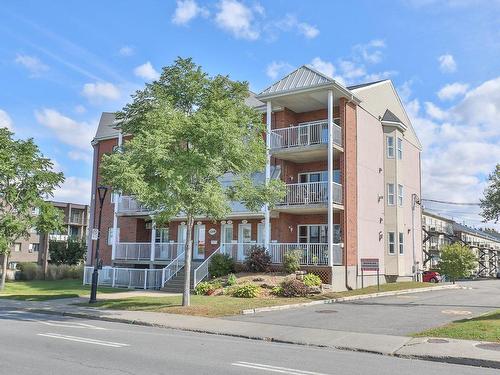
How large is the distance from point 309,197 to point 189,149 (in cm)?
989

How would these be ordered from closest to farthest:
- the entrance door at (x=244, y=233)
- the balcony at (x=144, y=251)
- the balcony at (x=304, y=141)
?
the balcony at (x=304, y=141), the entrance door at (x=244, y=233), the balcony at (x=144, y=251)

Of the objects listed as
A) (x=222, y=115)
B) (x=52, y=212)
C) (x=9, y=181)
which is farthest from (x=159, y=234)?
(x=222, y=115)

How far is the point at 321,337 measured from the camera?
12.5 metres

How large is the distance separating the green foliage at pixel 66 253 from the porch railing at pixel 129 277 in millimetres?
24432

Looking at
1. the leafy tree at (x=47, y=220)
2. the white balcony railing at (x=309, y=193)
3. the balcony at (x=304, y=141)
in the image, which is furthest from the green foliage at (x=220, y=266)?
the leafy tree at (x=47, y=220)

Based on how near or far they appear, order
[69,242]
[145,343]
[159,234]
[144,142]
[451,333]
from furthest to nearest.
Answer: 1. [69,242]
2. [159,234]
3. [144,142]
4. [451,333]
5. [145,343]

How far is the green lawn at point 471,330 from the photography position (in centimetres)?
1155

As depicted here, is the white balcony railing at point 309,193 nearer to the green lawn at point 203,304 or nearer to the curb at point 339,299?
the curb at point 339,299

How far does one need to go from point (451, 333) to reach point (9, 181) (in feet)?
82.9

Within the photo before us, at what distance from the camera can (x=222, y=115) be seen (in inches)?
698

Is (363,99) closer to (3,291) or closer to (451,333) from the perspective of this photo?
(451,333)

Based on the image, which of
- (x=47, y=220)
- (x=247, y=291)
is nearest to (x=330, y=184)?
(x=247, y=291)

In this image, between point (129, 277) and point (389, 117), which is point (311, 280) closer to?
point (129, 277)

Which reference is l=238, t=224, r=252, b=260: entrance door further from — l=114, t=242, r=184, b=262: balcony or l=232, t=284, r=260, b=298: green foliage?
l=232, t=284, r=260, b=298: green foliage
